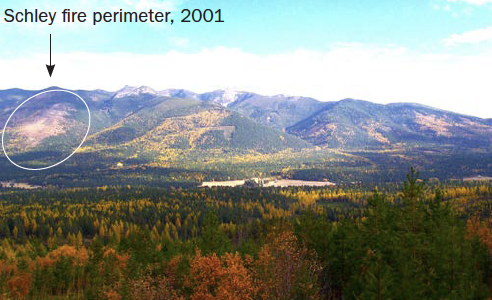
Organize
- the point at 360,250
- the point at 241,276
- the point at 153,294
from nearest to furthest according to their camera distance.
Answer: the point at 153,294
the point at 241,276
the point at 360,250

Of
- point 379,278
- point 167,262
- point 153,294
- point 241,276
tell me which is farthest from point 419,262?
point 167,262

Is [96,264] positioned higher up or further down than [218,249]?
further down

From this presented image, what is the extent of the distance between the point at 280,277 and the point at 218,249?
3637 cm

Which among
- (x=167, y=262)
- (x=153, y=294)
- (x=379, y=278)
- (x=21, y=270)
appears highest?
(x=379, y=278)

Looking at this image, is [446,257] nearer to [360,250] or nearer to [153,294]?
[360,250]

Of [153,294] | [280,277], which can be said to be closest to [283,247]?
[280,277]

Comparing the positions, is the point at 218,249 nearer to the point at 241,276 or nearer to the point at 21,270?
the point at 241,276

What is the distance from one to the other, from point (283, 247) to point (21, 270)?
3457 inches

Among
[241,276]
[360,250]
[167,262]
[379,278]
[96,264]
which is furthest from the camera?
[96,264]

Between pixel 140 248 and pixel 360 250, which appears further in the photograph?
pixel 140 248

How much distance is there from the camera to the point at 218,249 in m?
99.6

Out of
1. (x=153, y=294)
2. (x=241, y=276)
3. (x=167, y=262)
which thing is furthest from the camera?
(x=167, y=262)

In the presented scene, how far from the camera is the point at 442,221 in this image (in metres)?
82.7

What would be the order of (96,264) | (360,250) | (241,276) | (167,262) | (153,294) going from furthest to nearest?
1. (96,264)
2. (167,262)
3. (360,250)
4. (241,276)
5. (153,294)
